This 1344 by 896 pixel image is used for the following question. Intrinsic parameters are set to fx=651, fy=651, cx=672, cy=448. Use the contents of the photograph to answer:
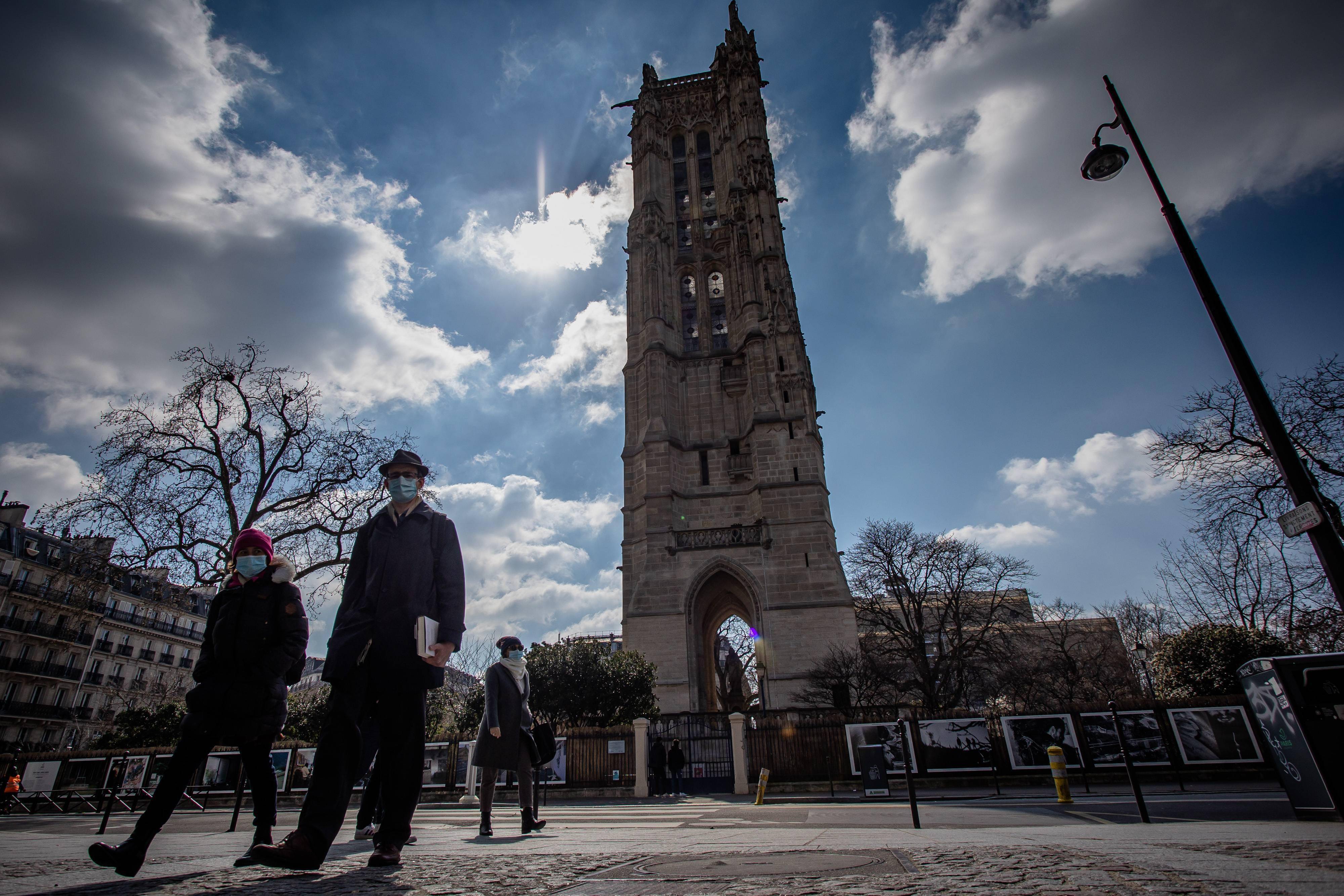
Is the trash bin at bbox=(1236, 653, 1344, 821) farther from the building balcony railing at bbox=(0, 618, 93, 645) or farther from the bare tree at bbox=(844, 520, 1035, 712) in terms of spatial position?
the building balcony railing at bbox=(0, 618, 93, 645)

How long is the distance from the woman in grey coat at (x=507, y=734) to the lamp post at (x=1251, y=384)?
5.33 meters

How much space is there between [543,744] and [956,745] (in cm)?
1058

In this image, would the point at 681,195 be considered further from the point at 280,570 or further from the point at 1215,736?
the point at 280,570

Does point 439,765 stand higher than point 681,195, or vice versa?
point 681,195

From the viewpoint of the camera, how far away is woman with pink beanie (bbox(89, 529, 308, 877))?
106 inches

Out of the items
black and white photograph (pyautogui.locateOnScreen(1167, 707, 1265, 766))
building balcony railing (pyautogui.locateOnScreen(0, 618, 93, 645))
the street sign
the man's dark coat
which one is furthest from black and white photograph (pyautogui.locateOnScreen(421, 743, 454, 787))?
building balcony railing (pyautogui.locateOnScreen(0, 618, 93, 645))

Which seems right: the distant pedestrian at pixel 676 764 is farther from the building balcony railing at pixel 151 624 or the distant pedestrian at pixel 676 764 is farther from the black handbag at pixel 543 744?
the building balcony railing at pixel 151 624

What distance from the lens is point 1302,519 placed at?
4219mm

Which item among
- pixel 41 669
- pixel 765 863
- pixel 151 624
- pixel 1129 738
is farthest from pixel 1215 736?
pixel 151 624

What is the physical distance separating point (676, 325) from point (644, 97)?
14.1m

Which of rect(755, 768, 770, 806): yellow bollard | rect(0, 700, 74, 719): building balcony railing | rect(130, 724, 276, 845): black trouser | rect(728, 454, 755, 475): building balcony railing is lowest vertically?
rect(755, 768, 770, 806): yellow bollard

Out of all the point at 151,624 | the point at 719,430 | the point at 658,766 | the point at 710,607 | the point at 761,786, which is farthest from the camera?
the point at 151,624

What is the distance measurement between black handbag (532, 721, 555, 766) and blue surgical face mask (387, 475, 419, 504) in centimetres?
262

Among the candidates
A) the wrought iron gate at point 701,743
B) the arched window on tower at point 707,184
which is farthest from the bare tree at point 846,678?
the arched window on tower at point 707,184
